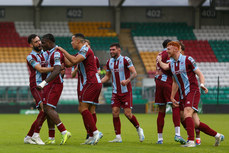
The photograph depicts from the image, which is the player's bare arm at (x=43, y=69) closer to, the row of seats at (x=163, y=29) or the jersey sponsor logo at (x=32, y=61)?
the jersey sponsor logo at (x=32, y=61)

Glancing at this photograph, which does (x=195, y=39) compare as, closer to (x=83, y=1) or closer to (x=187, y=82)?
(x=83, y=1)

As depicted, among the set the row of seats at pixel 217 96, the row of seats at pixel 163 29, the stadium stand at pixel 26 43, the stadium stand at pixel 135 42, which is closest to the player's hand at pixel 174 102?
the stadium stand at pixel 26 43

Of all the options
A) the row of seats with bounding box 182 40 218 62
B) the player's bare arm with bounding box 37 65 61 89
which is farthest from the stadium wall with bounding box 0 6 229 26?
the player's bare arm with bounding box 37 65 61 89

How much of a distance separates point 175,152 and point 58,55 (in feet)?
9.18

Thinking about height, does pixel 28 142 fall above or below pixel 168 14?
below

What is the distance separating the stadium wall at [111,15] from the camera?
3469 centimetres

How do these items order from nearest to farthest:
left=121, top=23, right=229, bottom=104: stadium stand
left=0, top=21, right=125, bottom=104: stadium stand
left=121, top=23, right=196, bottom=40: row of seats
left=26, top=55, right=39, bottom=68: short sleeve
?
left=26, top=55, right=39, bottom=68: short sleeve < left=0, top=21, right=125, bottom=104: stadium stand < left=121, top=23, right=229, bottom=104: stadium stand < left=121, top=23, right=196, bottom=40: row of seats

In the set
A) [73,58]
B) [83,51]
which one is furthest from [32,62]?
[83,51]

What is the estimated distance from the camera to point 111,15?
Result: 116ft

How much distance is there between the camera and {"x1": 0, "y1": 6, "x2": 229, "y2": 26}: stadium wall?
34.7 metres

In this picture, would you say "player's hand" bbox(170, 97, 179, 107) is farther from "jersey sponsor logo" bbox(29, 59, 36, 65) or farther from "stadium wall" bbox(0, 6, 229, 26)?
"stadium wall" bbox(0, 6, 229, 26)

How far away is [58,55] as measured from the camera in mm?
8484

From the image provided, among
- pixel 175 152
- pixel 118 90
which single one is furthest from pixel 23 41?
pixel 175 152

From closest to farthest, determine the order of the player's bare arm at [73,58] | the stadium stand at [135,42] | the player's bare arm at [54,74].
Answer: the player's bare arm at [54,74] → the player's bare arm at [73,58] → the stadium stand at [135,42]
